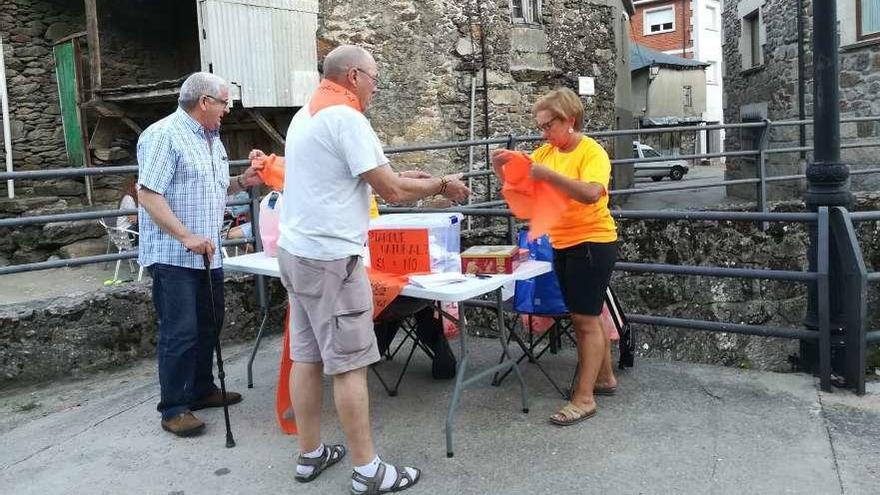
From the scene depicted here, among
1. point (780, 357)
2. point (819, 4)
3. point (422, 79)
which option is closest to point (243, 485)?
point (819, 4)

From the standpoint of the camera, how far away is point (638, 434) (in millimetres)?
3311

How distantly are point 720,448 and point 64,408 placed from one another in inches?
133

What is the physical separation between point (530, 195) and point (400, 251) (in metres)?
0.66

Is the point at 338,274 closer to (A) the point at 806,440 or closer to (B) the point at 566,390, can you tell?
(B) the point at 566,390

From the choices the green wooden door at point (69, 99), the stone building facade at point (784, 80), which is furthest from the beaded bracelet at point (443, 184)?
the green wooden door at point (69, 99)

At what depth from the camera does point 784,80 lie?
1329 cm

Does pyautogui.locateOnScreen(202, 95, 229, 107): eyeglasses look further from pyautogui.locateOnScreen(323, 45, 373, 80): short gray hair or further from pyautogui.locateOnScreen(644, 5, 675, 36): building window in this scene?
pyautogui.locateOnScreen(644, 5, 675, 36): building window

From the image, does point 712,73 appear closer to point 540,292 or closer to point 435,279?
point 540,292

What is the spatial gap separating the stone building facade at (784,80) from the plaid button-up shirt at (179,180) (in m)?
6.69

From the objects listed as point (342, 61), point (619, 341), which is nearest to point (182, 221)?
point (342, 61)

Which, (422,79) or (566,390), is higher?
(422,79)

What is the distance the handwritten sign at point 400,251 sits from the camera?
347cm

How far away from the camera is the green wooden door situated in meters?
13.0

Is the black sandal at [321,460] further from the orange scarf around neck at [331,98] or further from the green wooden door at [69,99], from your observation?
the green wooden door at [69,99]
